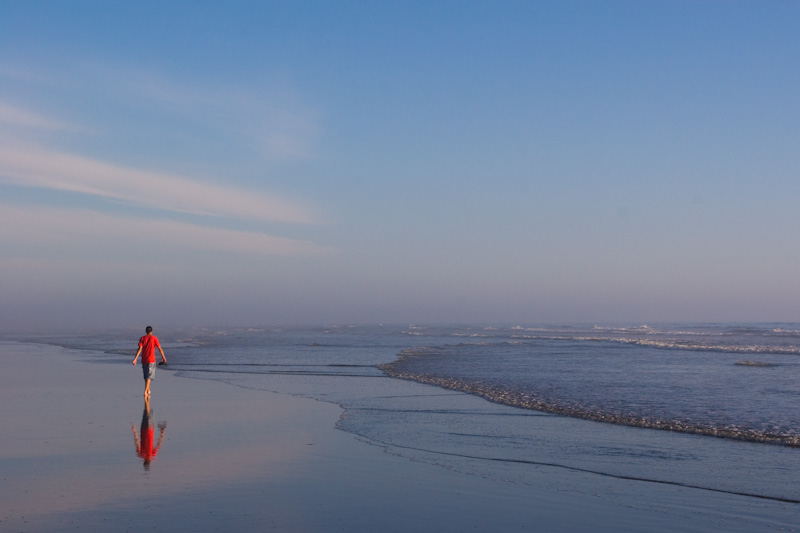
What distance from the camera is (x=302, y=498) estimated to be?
23.9 feet

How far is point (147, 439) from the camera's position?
411 inches

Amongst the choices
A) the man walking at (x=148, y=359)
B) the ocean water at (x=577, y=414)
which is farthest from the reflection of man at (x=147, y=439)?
the ocean water at (x=577, y=414)

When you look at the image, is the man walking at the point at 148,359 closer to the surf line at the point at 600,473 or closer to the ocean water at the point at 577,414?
the ocean water at the point at 577,414

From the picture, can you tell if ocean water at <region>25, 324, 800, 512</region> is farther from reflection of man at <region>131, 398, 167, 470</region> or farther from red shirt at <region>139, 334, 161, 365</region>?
red shirt at <region>139, 334, 161, 365</region>

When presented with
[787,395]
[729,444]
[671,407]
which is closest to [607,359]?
[787,395]

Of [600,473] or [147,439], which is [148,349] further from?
[600,473]

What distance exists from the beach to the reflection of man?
86 mm

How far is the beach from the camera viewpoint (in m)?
6.51

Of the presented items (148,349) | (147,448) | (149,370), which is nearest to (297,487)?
(147,448)

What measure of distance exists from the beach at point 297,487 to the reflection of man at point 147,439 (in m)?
0.09

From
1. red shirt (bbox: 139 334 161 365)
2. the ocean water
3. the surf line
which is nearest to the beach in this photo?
the surf line

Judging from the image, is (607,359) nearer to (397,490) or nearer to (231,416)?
(231,416)

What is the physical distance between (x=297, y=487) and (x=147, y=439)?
385 centimetres

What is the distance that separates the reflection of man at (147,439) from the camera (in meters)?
9.20
